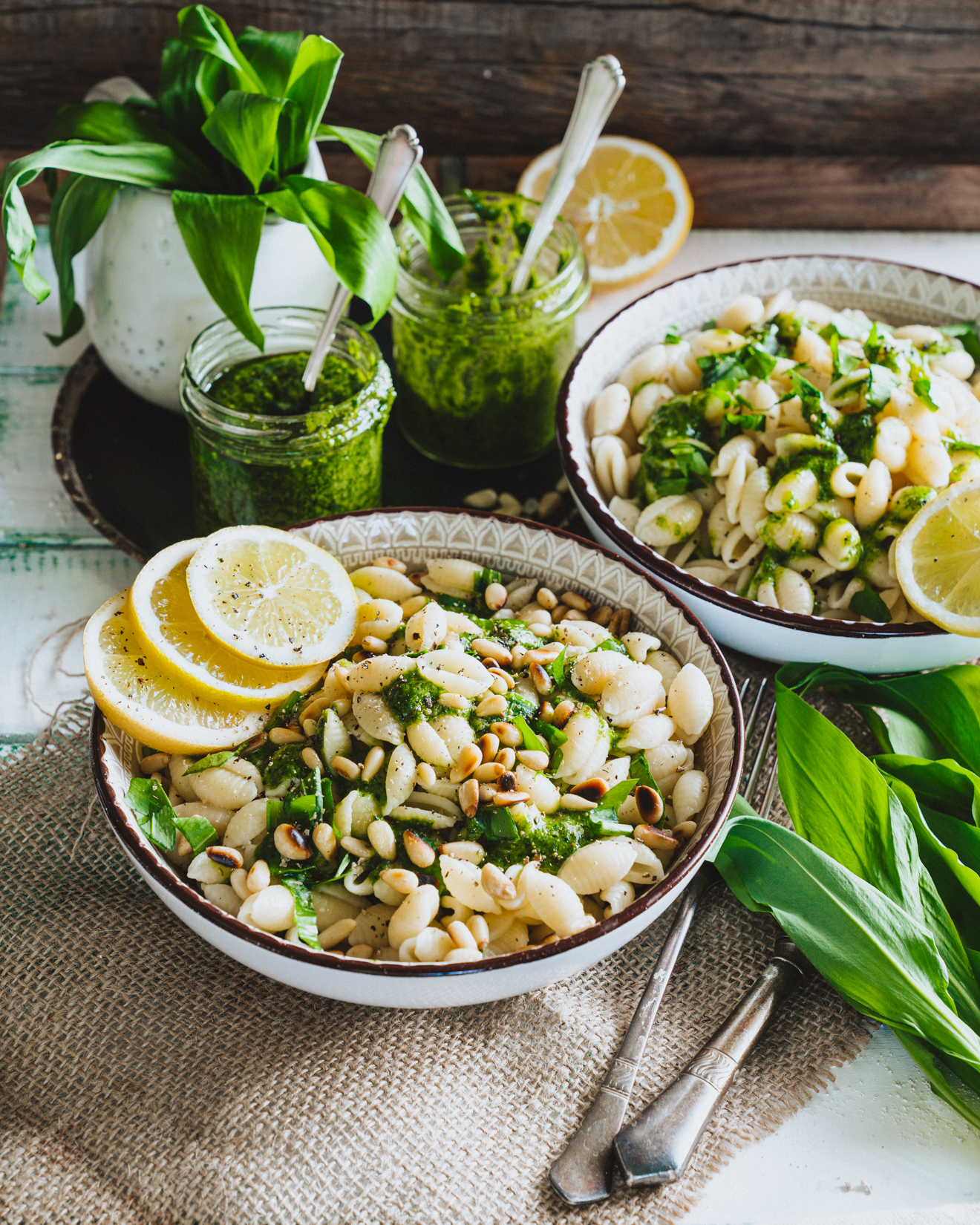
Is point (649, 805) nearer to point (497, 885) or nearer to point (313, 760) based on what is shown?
point (497, 885)

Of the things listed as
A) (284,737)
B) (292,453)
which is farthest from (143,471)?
(284,737)

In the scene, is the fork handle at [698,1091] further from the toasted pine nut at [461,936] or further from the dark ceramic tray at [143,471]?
the dark ceramic tray at [143,471]

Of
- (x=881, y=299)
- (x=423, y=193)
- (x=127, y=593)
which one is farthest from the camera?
(x=881, y=299)

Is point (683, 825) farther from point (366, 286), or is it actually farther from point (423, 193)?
point (423, 193)

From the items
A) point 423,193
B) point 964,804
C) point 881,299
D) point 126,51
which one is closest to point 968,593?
point 964,804

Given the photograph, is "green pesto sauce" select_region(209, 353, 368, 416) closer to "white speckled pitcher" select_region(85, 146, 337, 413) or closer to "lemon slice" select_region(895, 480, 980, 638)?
"white speckled pitcher" select_region(85, 146, 337, 413)
